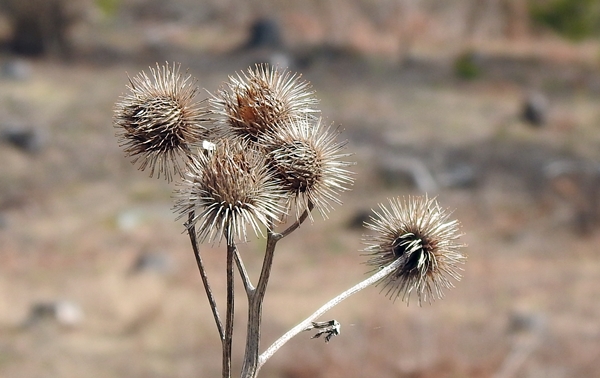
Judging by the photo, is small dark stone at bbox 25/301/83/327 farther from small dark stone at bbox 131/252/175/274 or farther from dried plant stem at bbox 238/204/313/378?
dried plant stem at bbox 238/204/313/378

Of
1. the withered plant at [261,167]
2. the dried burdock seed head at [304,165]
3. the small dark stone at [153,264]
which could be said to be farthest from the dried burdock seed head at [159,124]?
the small dark stone at [153,264]

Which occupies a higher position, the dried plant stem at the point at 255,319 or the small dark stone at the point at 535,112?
the small dark stone at the point at 535,112

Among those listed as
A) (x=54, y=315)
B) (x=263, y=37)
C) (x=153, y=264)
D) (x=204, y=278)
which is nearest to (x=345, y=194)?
(x=153, y=264)

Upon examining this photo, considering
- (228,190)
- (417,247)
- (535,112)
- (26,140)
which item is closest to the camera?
(228,190)

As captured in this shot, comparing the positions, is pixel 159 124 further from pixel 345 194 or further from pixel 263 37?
pixel 263 37

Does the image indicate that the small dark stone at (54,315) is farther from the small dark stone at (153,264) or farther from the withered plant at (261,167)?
the withered plant at (261,167)

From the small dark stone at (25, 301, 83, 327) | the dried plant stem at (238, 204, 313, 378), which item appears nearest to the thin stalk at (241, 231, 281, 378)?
the dried plant stem at (238, 204, 313, 378)

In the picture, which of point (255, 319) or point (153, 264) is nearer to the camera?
point (255, 319)
